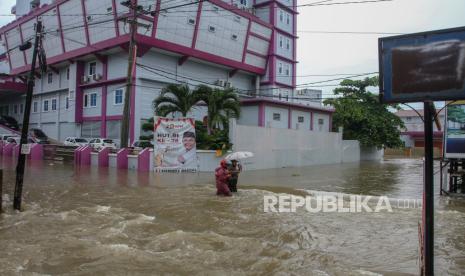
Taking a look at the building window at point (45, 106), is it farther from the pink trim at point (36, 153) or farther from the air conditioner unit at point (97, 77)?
the pink trim at point (36, 153)

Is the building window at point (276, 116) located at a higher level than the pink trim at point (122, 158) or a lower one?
higher

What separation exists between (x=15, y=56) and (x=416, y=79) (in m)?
51.0

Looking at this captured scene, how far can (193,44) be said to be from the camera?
35.9 m

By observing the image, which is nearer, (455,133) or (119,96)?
(455,133)

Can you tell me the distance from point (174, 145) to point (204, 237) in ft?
44.5

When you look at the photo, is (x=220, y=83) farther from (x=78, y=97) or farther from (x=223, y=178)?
(x=223, y=178)

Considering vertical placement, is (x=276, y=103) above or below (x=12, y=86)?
below

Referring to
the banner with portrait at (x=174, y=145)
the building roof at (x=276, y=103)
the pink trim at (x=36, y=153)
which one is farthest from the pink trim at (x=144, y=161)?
the building roof at (x=276, y=103)

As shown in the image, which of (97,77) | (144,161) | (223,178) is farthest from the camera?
(97,77)

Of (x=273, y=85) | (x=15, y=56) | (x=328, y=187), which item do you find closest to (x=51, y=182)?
(x=328, y=187)

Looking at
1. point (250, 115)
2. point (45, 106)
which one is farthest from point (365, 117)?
point (45, 106)

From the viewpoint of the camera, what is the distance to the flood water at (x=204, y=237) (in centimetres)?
618
